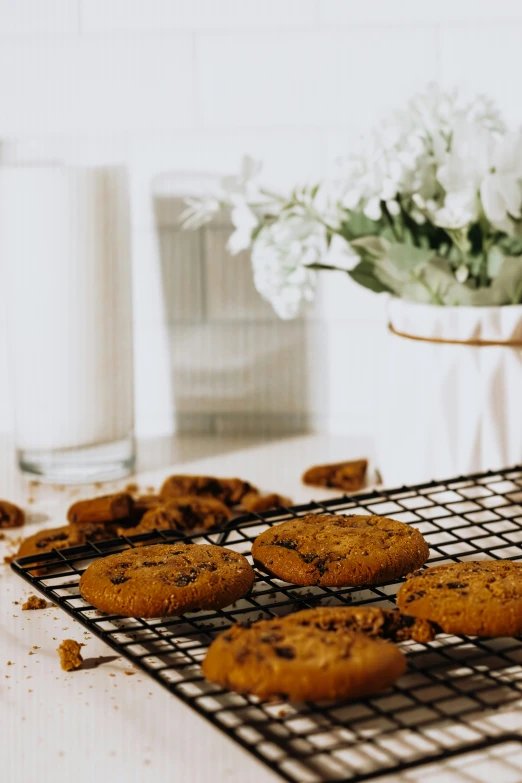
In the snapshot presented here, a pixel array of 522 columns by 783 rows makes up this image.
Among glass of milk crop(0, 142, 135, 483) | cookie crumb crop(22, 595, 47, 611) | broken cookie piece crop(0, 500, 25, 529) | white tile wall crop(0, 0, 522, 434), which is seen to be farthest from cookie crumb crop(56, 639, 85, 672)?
white tile wall crop(0, 0, 522, 434)

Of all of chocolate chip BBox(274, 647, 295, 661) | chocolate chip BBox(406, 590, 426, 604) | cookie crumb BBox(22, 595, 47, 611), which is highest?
chocolate chip BBox(274, 647, 295, 661)

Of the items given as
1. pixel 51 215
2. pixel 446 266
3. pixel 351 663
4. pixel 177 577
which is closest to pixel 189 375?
pixel 51 215

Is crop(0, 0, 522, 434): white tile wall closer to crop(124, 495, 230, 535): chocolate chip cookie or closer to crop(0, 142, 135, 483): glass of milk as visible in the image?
crop(0, 142, 135, 483): glass of milk

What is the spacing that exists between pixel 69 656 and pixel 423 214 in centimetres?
59

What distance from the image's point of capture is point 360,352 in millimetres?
1404

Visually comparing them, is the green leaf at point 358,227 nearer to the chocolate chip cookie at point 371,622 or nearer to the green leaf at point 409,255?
the green leaf at point 409,255

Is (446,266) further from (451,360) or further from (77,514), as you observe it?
(77,514)

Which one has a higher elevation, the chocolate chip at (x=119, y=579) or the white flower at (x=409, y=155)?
the white flower at (x=409, y=155)

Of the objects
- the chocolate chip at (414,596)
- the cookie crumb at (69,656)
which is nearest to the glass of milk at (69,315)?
the cookie crumb at (69,656)

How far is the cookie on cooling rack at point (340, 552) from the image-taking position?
0.75 metres

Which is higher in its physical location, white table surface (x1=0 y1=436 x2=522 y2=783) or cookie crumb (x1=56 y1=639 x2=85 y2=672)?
cookie crumb (x1=56 y1=639 x2=85 y2=672)

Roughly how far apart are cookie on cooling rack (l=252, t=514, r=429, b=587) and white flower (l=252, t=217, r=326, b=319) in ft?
1.28

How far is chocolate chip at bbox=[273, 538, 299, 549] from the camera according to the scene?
0.79 metres

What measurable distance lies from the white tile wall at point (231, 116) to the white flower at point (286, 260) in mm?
216
